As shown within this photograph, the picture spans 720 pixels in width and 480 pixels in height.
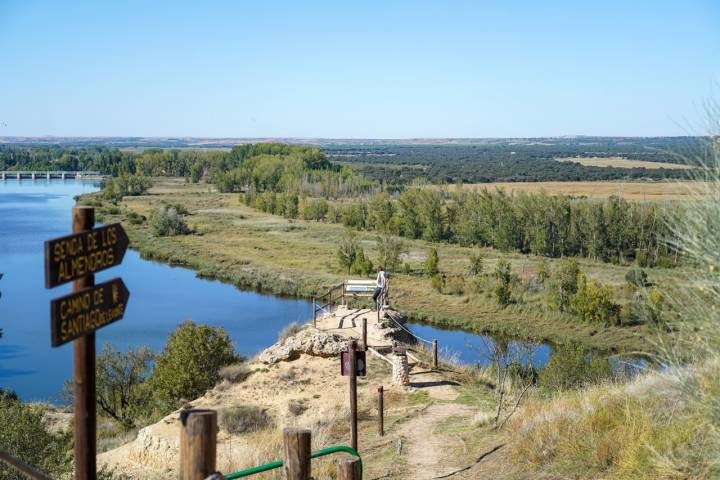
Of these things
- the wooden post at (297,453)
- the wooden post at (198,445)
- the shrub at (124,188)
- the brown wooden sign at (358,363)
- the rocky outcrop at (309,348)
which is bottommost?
the rocky outcrop at (309,348)

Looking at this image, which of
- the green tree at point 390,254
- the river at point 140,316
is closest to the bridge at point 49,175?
the river at point 140,316

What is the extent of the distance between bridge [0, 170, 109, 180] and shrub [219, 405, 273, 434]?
4596 inches

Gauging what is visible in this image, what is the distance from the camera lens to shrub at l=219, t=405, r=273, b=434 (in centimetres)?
1260

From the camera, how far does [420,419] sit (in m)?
11.7

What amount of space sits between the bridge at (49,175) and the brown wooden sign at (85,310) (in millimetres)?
124918

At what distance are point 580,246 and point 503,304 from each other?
14687 millimetres

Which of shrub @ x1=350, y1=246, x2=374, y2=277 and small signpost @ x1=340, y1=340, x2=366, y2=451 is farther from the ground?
small signpost @ x1=340, y1=340, x2=366, y2=451

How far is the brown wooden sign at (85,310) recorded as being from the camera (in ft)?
13.5

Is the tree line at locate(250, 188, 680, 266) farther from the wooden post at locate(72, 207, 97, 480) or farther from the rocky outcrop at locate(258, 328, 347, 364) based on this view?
the wooden post at locate(72, 207, 97, 480)

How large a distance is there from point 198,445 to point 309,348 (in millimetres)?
11616

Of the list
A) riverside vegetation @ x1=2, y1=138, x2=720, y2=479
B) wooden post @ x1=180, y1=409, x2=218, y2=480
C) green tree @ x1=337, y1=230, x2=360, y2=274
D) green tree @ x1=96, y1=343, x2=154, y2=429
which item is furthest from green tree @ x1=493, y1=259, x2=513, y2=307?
wooden post @ x1=180, y1=409, x2=218, y2=480

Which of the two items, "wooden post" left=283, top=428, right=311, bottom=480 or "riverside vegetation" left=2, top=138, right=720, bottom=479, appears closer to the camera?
"wooden post" left=283, top=428, right=311, bottom=480

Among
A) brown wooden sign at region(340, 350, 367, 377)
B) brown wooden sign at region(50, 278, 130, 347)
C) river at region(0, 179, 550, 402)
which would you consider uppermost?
brown wooden sign at region(50, 278, 130, 347)

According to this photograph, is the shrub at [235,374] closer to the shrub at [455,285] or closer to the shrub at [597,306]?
the shrub at [597,306]
